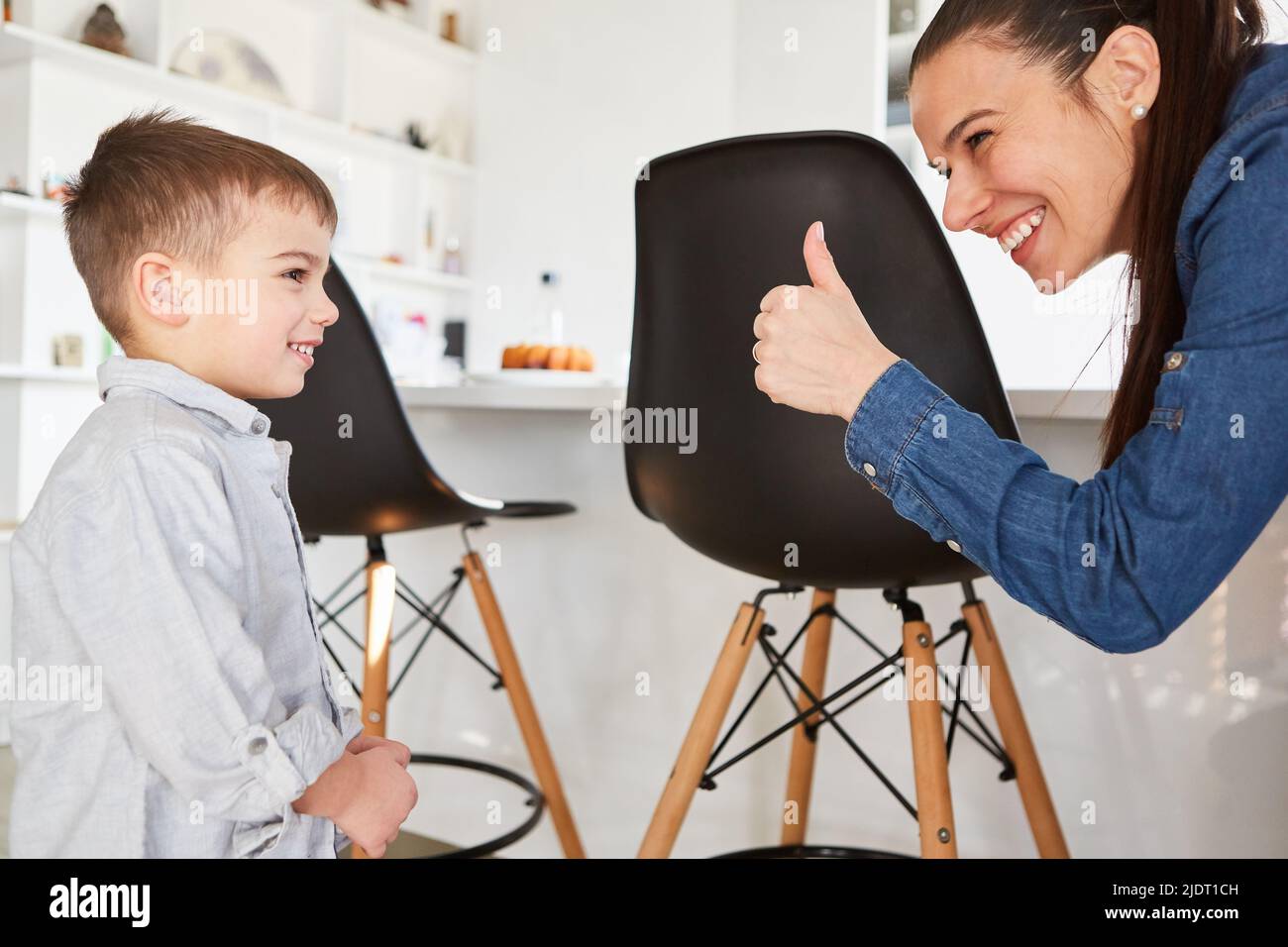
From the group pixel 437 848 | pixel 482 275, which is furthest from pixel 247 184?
pixel 482 275

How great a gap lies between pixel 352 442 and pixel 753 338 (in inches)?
23.3

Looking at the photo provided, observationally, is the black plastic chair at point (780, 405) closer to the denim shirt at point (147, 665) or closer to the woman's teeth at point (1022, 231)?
the woman's teeth at point (1022, 231)

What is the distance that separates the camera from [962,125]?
86cm

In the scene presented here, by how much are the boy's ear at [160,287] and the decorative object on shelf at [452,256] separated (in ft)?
13.9

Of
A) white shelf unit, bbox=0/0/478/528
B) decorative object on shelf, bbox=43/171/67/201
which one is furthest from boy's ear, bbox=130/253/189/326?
decorative object on shelf, bbox=43/171/67/201

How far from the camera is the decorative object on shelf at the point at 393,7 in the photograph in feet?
15.2

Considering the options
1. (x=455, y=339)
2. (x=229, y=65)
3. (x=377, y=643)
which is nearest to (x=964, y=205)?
(x=377, y=643)

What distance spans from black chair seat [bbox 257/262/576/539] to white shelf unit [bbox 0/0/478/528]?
2057 millimetres

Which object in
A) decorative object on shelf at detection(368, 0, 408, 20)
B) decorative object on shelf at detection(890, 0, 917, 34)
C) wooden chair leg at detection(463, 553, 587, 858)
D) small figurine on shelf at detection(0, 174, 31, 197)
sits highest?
decorative object on shelf at detection(368, 0, 408, 20)

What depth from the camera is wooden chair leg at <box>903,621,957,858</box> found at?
1.04m

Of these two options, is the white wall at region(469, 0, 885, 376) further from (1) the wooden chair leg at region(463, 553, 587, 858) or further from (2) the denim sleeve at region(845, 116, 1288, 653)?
(2) the denim sleeve at region(845, 116, 1288, 653)

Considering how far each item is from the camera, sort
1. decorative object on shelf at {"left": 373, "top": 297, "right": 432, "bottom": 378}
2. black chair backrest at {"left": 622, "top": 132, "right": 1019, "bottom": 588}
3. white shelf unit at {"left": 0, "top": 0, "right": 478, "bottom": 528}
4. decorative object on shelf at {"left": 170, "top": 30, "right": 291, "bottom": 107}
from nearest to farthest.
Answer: black chair backrest at {"left": 622, "top": 132, "right": 1019, "bottom": 588} → white shelf unit at {"left": 0, "top": 0, "right": 478, "bottom": 528} → decorative object on shelf at {"left": 170, "top": 30, "right": 291, "bottom": 107} → decorative object on shelf at {"left": 373, "top": 297, "right": 432, "bottom": 378}

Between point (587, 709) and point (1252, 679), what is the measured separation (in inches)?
38.8

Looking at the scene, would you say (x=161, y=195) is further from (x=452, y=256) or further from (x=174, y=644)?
(x=452, y=256)
